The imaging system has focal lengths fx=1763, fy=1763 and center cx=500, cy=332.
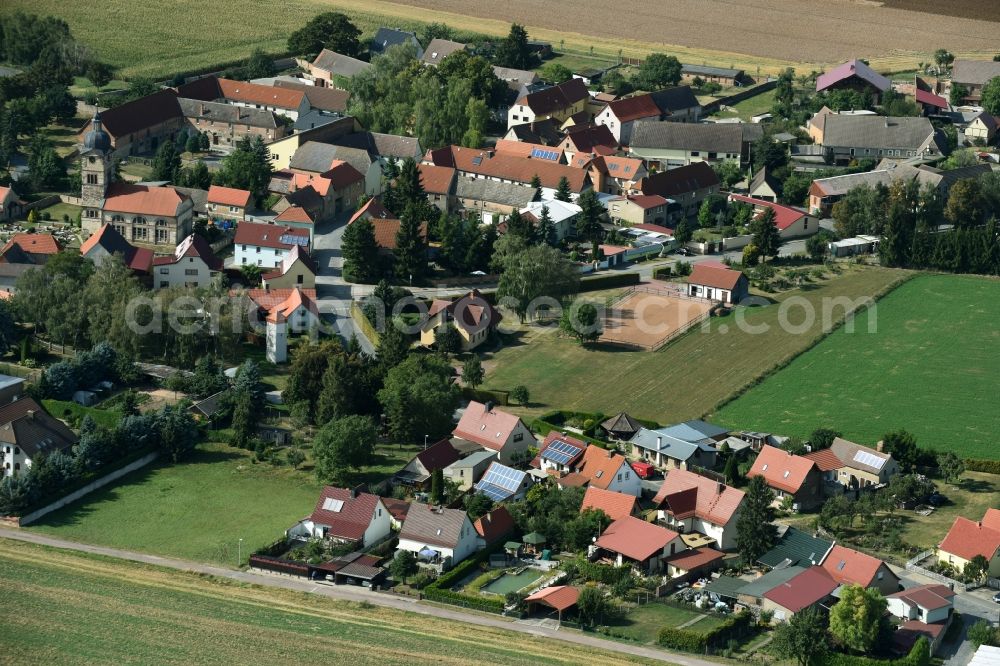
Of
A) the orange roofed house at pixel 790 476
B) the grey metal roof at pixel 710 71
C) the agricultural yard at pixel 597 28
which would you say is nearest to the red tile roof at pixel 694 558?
the orange roofed house at pixel 790 476

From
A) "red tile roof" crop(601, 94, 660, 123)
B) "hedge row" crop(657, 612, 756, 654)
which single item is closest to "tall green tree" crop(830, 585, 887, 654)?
"hedge row" crop(657, 612, 756, 654)

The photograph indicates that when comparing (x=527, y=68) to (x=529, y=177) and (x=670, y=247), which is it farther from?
(x=670, y=247)

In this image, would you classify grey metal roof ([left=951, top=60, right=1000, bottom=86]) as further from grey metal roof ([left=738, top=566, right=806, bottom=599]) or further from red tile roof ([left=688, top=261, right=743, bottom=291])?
grey metal roof ([left=738, top=566, right=806, bottom=599])

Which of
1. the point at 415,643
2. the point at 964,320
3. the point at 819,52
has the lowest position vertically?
the point at 415,643

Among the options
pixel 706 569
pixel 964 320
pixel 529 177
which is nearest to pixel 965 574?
pixel 706 569

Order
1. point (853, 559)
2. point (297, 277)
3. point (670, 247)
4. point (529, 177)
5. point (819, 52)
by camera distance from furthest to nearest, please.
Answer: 1. point (819, 52)
2. point (529, 177)
3. point (670, 247)
4. point (297, 277)
5. point (853, 559)

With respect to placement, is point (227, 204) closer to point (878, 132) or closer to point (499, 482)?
point (499, 482)

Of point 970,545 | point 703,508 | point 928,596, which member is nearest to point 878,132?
point 703,508

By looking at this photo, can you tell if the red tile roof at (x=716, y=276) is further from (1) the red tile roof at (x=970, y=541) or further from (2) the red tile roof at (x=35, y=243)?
(2) the red tile roof at (x=35, y=243)
